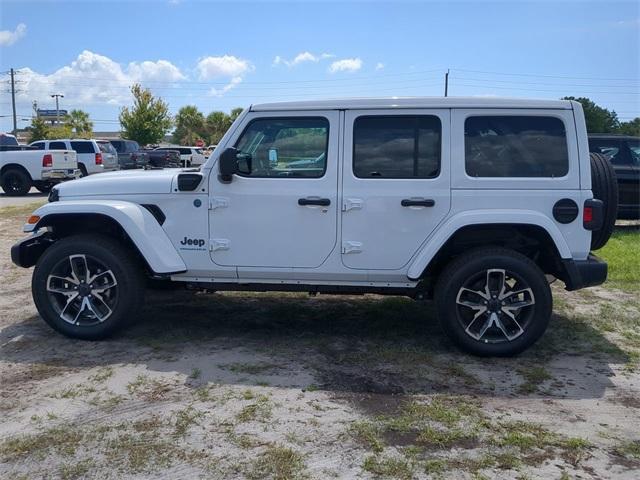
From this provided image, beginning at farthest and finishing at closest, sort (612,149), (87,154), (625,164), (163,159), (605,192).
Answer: (163,159)
(87,154)
(612,149)
(625,164)
(605,192)

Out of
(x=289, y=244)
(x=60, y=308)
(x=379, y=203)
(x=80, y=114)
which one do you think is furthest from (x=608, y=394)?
(x=80, y=114)

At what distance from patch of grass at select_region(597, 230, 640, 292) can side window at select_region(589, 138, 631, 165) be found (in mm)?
1368

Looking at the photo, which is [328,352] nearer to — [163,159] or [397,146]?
[397,146]

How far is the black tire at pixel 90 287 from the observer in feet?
16.2

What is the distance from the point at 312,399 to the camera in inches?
157

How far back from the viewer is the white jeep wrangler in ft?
15.3

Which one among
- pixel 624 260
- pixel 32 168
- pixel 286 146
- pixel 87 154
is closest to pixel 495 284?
pixel 286 146

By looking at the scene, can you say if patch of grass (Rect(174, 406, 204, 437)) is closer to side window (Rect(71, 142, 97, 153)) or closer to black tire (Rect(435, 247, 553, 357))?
black tire (Rect(435, 247, 553, 357))

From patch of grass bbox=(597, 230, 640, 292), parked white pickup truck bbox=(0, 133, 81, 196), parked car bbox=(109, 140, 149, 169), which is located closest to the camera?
patch of grass bbox=(597, 230, 640, 292)

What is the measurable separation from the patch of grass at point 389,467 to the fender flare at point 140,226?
243 cm

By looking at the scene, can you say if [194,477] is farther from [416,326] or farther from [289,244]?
[416,326]

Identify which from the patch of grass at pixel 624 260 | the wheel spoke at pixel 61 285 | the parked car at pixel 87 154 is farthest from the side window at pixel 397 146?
the parked car at pixel 87 154

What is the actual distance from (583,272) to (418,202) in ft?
4.58

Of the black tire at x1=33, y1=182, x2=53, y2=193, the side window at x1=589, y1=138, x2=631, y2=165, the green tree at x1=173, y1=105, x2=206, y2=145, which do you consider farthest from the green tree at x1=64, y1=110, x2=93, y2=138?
the side window at x1=589, y1=138, x2=631, y2=165
